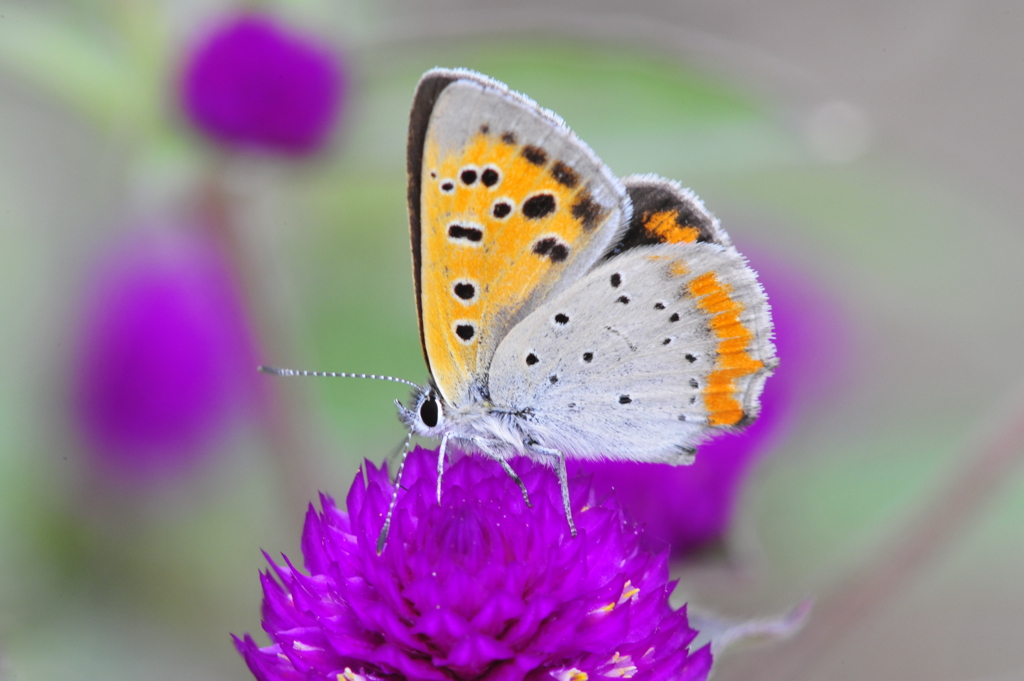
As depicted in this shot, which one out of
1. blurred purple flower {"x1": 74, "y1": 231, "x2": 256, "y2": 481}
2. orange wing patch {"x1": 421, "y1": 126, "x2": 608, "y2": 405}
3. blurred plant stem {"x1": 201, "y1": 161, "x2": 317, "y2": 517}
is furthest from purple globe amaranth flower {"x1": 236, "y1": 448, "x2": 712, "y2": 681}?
blurred purple flower {"x1": 74, "y1": 231, "x2": 256, "y2": 481}

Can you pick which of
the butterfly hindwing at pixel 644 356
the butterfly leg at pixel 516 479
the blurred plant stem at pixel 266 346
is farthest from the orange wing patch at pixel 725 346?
the blurred plant stem at pixel 266 346

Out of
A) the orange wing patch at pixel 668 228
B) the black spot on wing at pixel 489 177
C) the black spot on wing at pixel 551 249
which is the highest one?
the black spot on wing at pixel 489 177

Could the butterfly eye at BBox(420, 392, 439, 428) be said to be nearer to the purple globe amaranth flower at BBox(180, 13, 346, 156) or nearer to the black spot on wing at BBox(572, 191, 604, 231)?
the black spot on wing at BBox(572, 191, 604, 231)

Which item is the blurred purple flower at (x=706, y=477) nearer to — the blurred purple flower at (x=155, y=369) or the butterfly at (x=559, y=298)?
the butterfly at (x=559, y=298)

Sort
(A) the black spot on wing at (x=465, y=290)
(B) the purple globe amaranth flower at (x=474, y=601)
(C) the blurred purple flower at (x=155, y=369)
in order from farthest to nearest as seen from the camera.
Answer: (C) the blurred purple flower at (x=155, y=369), (A) the black spot on wing at (x=465, y=290), (B) the purple globe amaranth flower at (x=474, y=601)

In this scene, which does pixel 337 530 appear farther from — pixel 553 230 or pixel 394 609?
pixel 553 230

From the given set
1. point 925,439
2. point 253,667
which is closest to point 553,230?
point 253,667

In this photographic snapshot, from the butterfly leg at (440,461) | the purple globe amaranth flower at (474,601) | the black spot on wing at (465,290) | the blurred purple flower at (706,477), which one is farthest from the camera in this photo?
the blurred purple flower at (706,477)

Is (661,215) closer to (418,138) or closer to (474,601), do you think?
(418,138)
